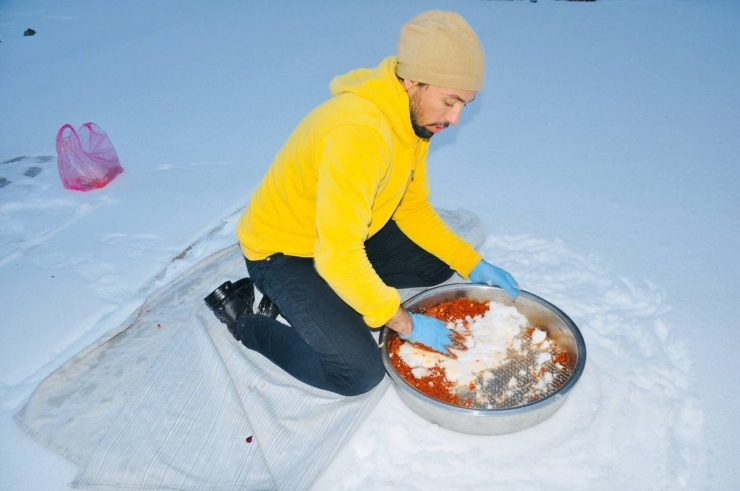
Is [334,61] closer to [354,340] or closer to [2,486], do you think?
[354,340]

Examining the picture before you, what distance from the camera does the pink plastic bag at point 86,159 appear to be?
2.67m

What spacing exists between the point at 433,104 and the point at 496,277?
2.23 ft

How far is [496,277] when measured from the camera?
1811mm

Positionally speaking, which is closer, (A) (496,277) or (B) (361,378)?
(B) (361,378)

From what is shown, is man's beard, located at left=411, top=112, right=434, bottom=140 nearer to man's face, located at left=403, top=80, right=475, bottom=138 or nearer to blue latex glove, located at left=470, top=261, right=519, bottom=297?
man's face, located at left=403, top=80, right=475, bottom=138

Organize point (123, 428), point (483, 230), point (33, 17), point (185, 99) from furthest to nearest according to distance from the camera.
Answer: point (33, 17) < point (185, 99) < point (483, 230) < point (123, 428)

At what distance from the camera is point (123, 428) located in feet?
5.14

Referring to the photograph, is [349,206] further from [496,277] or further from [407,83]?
[496,277]

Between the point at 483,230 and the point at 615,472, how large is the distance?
1047 millimetres

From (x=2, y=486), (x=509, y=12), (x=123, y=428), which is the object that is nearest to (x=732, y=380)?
(x=123, y=428)

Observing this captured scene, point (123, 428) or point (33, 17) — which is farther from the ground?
point (33, 17)

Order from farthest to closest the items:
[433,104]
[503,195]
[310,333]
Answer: [503,195] < [310,333] < [433,104]

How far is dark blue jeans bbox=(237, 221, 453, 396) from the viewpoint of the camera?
5.16 feet

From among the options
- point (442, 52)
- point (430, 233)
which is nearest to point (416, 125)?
point (442, 52)
